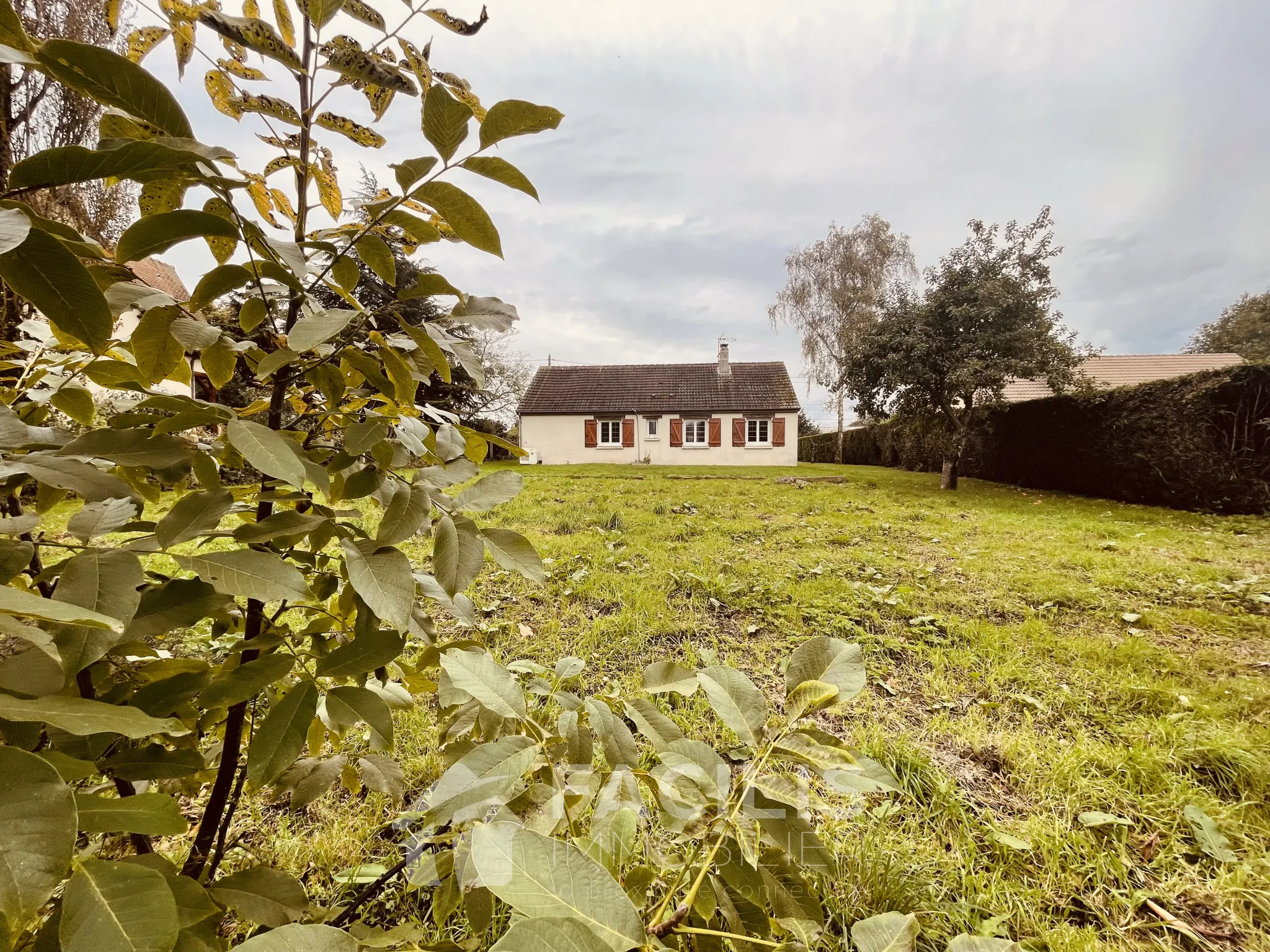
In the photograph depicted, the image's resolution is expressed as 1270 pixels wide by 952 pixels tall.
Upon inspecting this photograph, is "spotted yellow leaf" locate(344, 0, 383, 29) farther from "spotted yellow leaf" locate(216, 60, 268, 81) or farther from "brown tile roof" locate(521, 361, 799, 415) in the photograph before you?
"brown tile roof" locate(521, 361, 799, 415)

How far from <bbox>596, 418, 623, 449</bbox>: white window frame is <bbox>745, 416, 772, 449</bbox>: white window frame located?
5.51 m

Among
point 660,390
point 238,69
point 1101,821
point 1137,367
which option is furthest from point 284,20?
point 1137,367

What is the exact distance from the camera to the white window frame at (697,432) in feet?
71.5

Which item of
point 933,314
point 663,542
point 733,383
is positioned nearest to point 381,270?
point 663,542

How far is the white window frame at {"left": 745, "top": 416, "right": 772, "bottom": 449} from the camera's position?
21453 mm

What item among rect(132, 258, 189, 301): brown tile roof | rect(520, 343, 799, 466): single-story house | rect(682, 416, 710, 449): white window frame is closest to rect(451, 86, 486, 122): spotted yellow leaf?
rect(132, 258, 189, 301): brown tile roof

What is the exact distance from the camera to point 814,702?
1.97ft

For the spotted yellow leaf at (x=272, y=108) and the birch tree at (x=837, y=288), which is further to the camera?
the birch tree at (x=837, y=288)

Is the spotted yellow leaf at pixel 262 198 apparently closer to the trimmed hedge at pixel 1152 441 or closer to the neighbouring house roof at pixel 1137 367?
the trimmed hedge at pixel 1152 441

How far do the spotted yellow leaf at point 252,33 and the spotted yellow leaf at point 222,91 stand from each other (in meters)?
0.11

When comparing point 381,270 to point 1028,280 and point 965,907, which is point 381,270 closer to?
point 965,907

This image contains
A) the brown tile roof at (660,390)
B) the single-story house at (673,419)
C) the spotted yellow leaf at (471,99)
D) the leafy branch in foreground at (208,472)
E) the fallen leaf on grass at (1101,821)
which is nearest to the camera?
the leafy branch in foreground at (208,472)

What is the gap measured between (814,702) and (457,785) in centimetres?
42

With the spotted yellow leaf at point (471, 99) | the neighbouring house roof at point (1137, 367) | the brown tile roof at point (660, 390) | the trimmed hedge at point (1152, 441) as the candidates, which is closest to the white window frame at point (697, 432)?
the brown tile roof at point (660, 390)
